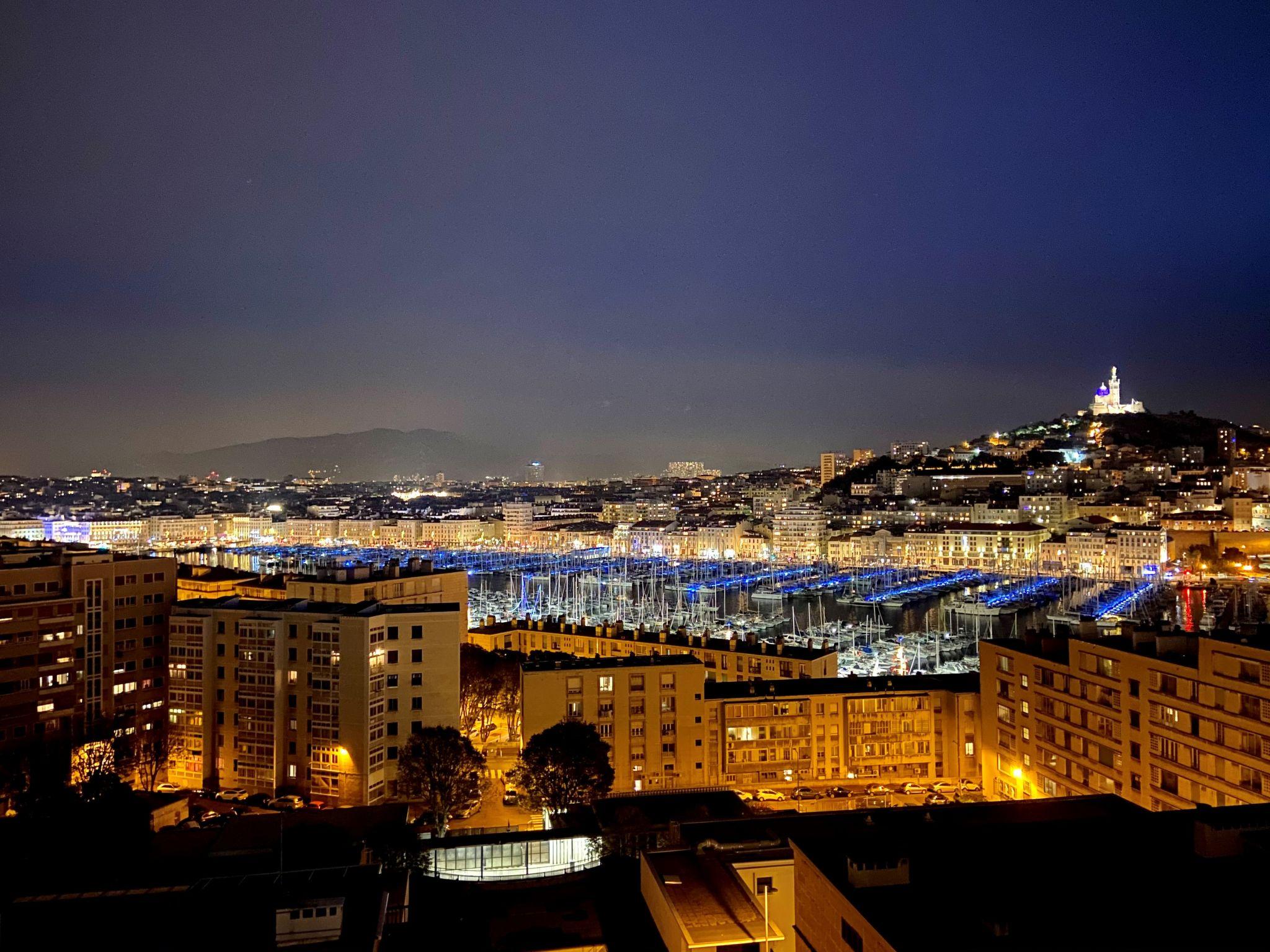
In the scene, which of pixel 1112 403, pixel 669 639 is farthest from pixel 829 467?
pixel 669 639

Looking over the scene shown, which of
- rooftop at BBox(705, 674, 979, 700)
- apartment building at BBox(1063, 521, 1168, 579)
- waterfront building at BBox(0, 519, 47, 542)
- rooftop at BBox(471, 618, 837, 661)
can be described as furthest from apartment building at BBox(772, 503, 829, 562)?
waterfront building at BBox(0, 519, 47, 542)

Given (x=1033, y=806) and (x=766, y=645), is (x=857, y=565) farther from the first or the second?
(x=1033, y=806)

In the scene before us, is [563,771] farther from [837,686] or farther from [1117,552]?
[1117,552]

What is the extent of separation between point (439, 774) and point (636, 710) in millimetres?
3029

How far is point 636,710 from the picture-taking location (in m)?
11.4

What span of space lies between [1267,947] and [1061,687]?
7165 mm

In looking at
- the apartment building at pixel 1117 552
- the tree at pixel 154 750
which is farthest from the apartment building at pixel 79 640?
the apartment building at pixel 1117 552

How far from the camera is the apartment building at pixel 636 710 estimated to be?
11.2 metres

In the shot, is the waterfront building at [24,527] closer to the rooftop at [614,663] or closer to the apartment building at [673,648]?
the apartment building at [673,648]

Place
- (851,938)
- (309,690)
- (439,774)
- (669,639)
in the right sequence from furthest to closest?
(669,639)
(309,690)
(439,774)
(851,938)

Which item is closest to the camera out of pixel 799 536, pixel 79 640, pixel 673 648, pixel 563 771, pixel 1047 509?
pixel 563 771

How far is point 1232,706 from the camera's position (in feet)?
25.6

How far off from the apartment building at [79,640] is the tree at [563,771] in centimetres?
663

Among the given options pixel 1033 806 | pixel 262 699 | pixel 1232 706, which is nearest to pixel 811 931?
pixel 1033 806
